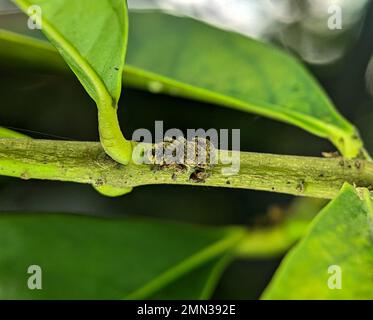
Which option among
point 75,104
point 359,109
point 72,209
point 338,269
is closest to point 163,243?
point 72,209

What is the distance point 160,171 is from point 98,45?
19 cm

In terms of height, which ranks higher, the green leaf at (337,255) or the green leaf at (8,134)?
the green leaf at (8,134)

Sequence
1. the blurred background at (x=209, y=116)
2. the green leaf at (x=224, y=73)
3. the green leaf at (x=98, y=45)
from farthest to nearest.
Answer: the blurred background at (x=209, y=116) < the green leaf at (x=224, y=73) < the green leaf at (x=98, y=45)

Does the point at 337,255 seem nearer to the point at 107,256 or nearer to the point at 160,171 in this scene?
the point at 160,171

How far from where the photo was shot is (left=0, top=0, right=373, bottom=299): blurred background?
4.46ft

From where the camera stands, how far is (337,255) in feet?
3.00

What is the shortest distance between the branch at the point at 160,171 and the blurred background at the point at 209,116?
0.85 feet

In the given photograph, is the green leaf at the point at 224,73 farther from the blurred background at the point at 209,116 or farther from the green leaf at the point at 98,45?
the green leaf at the point at 98,45

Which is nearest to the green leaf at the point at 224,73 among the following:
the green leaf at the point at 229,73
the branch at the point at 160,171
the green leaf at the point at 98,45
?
the green leaf at the point at 229,73

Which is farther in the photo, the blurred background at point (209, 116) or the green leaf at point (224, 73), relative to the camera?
the blurred background at point (209, 116)

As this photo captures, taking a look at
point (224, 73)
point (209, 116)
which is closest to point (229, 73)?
point (224, 73)

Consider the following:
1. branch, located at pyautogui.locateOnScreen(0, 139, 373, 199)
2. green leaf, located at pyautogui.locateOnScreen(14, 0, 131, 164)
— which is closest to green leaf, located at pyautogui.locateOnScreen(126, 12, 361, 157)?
branch, located at pyautogui.locateOnScreen(0, 139, 373, 199)

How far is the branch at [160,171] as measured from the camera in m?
0.85
